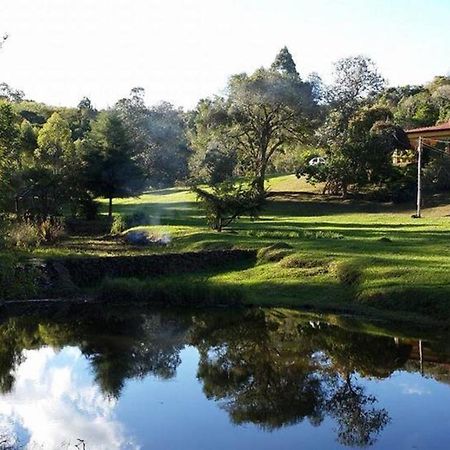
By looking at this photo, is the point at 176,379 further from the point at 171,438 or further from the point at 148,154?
the point at 148,154

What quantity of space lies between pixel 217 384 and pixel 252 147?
143 ft

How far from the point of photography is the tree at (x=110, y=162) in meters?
41.3

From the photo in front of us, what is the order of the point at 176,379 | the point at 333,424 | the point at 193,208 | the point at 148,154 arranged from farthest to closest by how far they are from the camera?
the point at 148,154, the point at 193,208, the point at 176,379, the point at 333,424

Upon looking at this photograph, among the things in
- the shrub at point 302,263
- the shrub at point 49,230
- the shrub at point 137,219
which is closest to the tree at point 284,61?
the shrub at point 137,219

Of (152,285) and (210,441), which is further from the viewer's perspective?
(152,285)

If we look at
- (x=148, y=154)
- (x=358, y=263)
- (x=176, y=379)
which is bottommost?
A: (x=176, y=379)

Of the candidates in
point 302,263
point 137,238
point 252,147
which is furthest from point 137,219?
point 252,147

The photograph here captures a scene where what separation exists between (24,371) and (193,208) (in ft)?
113

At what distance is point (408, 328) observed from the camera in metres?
18.1

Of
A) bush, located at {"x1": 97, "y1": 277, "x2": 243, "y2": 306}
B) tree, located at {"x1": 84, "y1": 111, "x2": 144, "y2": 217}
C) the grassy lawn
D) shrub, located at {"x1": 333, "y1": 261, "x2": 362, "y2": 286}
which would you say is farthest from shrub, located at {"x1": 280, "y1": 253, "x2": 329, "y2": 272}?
tree, located at {"x1": 84, "y1": 111, "x2": 144, "y2": 217}

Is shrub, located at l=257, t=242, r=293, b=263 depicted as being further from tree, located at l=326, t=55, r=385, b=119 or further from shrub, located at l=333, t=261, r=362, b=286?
tree, located at l=326, t=55, r=385, b=119

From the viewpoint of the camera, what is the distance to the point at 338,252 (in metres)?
24.9

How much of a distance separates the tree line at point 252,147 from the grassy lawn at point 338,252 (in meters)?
2.83

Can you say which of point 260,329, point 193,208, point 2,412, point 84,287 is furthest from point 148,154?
point 2,412
